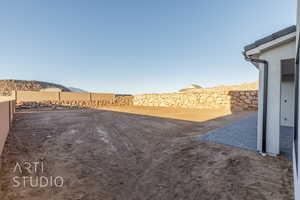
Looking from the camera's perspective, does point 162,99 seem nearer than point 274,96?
No

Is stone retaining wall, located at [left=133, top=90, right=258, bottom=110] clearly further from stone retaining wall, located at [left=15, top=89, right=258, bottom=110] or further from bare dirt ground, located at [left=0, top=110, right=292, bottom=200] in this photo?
bare dirt ground, located at [left=0, top=110, right=292, bottom=200]

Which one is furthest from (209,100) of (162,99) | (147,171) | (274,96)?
(147,171)

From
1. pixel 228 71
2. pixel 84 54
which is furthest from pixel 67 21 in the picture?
pixel 228 71

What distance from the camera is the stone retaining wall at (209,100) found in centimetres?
1325

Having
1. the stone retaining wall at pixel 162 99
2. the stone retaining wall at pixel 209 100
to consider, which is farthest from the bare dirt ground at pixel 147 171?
the stone retaining wall at pixel 162 99

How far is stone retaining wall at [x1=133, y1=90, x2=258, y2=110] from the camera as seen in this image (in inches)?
522

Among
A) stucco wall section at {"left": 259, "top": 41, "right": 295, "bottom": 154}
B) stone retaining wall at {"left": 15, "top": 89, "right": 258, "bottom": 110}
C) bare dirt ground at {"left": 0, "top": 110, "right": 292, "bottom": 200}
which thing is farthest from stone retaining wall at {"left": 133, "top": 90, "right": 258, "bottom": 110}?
stucco wall section at {"left": 259, "top": 41, "right": 295, "bottom": 154}

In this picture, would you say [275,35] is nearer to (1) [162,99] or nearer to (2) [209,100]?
(2) [209,100]

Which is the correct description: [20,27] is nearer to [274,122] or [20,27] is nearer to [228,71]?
[274,122]

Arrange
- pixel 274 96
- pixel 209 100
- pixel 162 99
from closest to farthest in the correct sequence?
pixel 274 96
pixel 209 100
pixel 162 99

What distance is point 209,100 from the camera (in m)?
15.4

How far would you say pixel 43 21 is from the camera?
12.4m

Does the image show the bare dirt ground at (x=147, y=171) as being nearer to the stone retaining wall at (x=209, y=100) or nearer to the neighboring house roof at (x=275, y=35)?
the neighboring house roof at (x=275, y=35)

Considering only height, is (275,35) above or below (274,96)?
above
